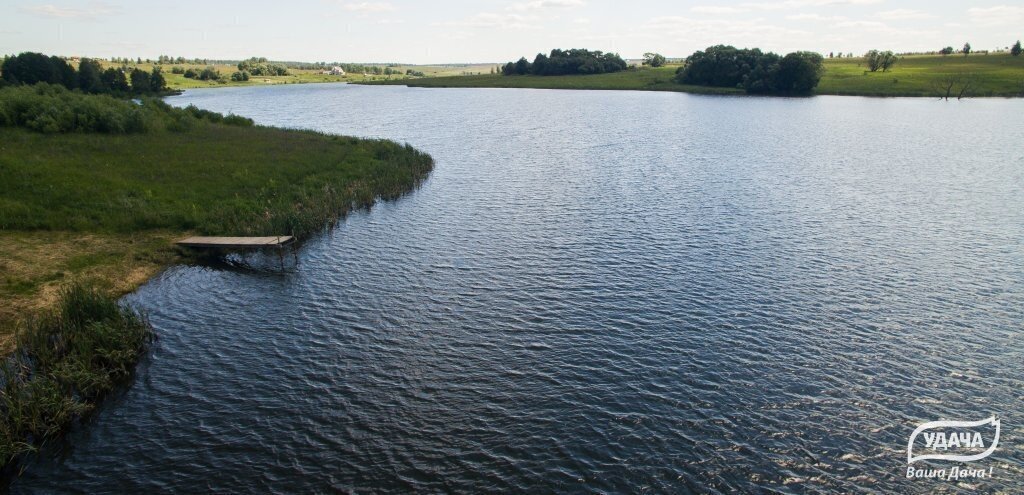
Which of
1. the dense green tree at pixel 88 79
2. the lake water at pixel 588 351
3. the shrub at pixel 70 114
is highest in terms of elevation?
the dense green tree at pixel 88 79

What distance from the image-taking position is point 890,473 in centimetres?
1952

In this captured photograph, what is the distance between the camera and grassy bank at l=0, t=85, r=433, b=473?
2409cm

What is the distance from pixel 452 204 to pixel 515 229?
10821 millimetres

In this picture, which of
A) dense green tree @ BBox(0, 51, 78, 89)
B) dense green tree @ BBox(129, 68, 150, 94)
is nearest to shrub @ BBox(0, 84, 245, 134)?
dense green tree @ BBox(0, 51, 78, 89)

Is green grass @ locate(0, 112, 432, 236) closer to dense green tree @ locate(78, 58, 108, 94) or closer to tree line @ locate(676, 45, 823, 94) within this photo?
dense green tree @ locate(78, 58, 108, 94)

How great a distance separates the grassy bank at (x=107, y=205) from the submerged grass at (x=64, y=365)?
6 cm

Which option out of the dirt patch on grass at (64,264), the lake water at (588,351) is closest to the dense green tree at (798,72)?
the lake water at (588,351)

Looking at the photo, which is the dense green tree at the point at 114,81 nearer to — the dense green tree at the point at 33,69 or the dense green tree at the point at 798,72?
→ the dense green tree at the point at 33,69

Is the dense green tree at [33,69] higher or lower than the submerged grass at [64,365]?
higher

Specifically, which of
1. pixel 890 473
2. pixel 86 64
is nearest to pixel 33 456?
pixel 890 473

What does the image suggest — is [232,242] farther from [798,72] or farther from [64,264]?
[798,72]

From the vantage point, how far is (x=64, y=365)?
23219mm

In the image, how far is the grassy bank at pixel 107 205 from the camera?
24094 millimetres

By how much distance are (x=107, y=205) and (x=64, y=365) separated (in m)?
25.0
